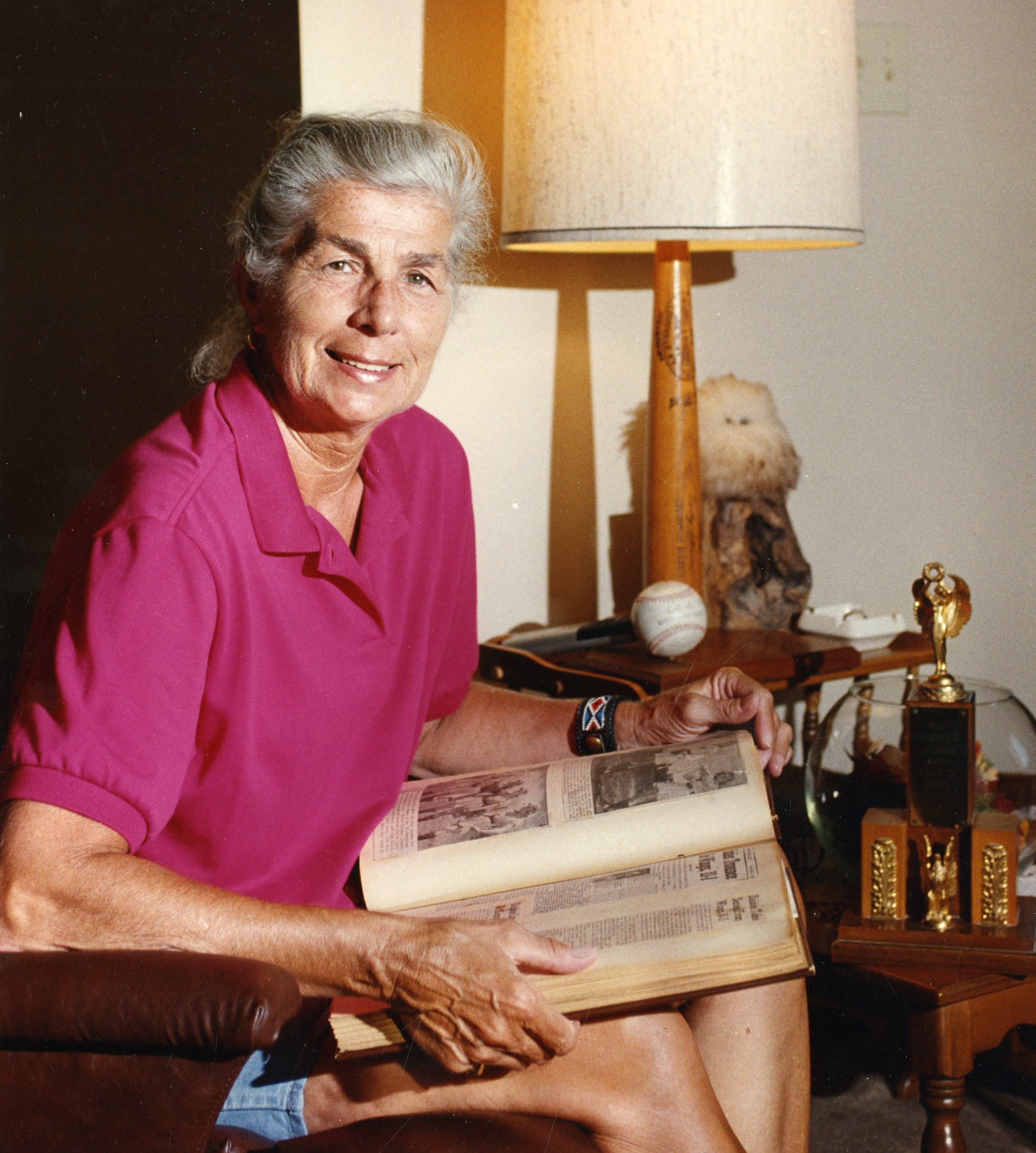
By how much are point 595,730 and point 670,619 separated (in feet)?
1.14

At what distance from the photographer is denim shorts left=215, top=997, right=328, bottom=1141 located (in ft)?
3.00

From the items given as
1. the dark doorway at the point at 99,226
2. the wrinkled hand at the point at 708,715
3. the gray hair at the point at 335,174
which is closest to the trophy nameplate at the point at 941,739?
the wrinkled hand at the point at 708,715

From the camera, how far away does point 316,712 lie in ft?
3.39

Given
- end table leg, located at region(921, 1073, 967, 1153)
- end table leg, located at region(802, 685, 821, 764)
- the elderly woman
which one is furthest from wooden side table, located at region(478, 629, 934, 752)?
end table leg, located at region(921, 1073, 967, 1153)

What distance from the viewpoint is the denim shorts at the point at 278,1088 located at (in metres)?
0.92

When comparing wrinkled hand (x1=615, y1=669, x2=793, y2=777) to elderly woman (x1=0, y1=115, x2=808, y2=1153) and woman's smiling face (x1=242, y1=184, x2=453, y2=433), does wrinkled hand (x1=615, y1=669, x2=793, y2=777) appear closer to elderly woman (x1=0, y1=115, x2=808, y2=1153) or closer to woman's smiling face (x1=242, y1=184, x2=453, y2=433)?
elderly woman (x1=0, y1=115, x2=808, y2=1153)

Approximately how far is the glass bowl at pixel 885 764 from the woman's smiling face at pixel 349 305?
65 cm

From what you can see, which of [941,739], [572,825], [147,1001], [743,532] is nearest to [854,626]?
[743,532]

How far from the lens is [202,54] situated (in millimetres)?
1446

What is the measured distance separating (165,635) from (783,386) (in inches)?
55.3

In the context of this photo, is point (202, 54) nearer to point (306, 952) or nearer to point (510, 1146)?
point (306, 952)

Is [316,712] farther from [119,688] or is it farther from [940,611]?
[940,611]

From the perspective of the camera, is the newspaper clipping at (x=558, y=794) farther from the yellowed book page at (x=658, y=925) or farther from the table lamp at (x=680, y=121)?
the table lamp at (x=680, y=121)

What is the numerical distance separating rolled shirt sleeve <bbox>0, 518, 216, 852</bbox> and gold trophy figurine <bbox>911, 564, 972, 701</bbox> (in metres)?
0.72
